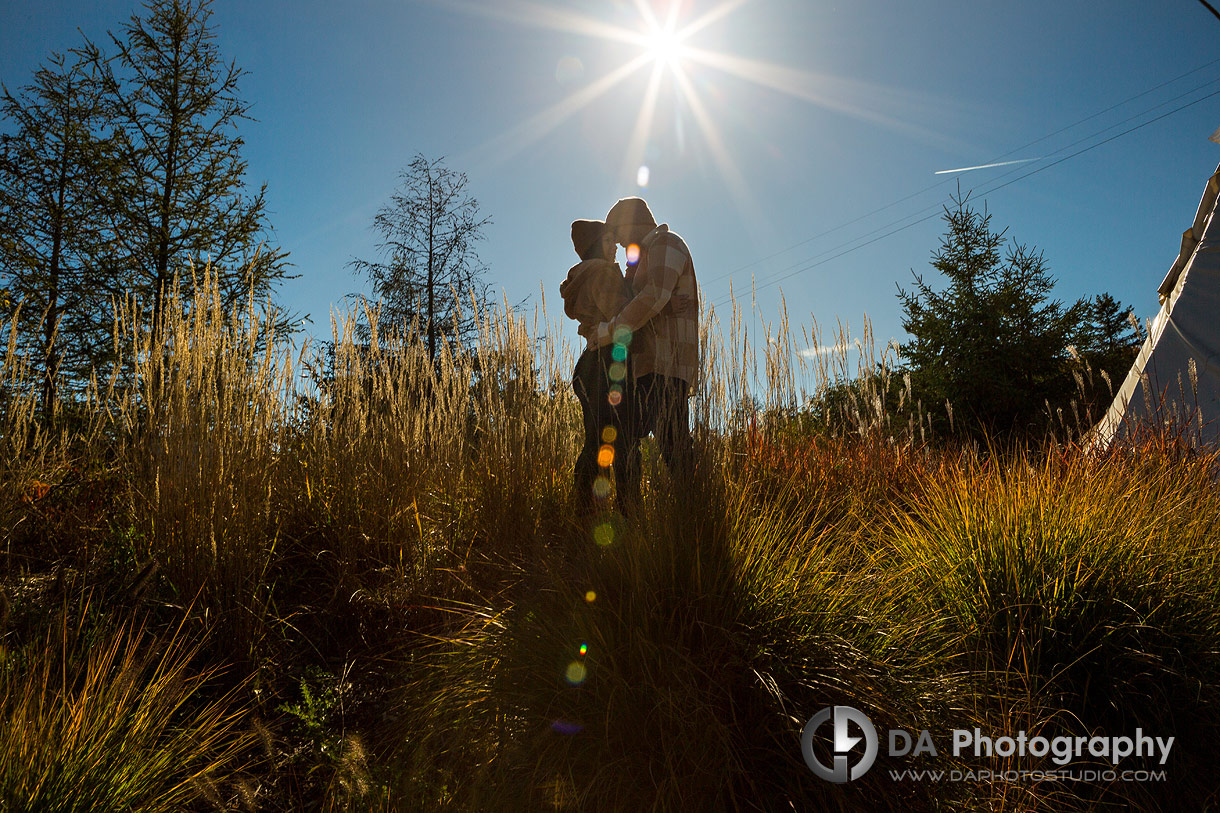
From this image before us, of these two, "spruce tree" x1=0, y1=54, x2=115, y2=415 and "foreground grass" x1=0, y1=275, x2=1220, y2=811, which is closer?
"foreground grass" x1=0, y1=275, x2=1220, y2=811

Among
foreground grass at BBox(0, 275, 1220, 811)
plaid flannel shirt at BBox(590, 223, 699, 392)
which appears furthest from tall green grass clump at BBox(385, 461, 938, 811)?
plaid flannel shirt at BBox(590, 223, 699, 392)

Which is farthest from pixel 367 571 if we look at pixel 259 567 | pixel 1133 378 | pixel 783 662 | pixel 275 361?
pixel 1133 378

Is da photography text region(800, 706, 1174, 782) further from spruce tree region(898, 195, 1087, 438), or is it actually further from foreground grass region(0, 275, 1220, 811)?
spruce tree region(898, 195, 1087, 438)

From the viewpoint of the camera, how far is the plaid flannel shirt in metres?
2.47

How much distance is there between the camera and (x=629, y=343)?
8.34 ft

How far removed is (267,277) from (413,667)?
7.72 meters

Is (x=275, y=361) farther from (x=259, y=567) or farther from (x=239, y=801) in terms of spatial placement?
(x=239, y=801)

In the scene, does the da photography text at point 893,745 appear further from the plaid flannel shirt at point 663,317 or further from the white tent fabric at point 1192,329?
the white tent fabric at point 1192,329

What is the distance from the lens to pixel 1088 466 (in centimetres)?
248

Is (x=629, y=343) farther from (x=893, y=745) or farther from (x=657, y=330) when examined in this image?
(x=893, y=745)

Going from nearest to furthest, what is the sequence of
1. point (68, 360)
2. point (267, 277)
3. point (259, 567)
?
point (259, 567)
point (68, 360)
point (267, 277)

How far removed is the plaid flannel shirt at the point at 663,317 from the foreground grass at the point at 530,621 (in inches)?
9.8

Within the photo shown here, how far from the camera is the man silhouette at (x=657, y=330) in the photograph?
2410 millimetres

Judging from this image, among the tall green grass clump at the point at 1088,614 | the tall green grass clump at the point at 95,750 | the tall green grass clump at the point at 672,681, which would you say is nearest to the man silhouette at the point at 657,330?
the tall green grass clump at the point at 672,681
